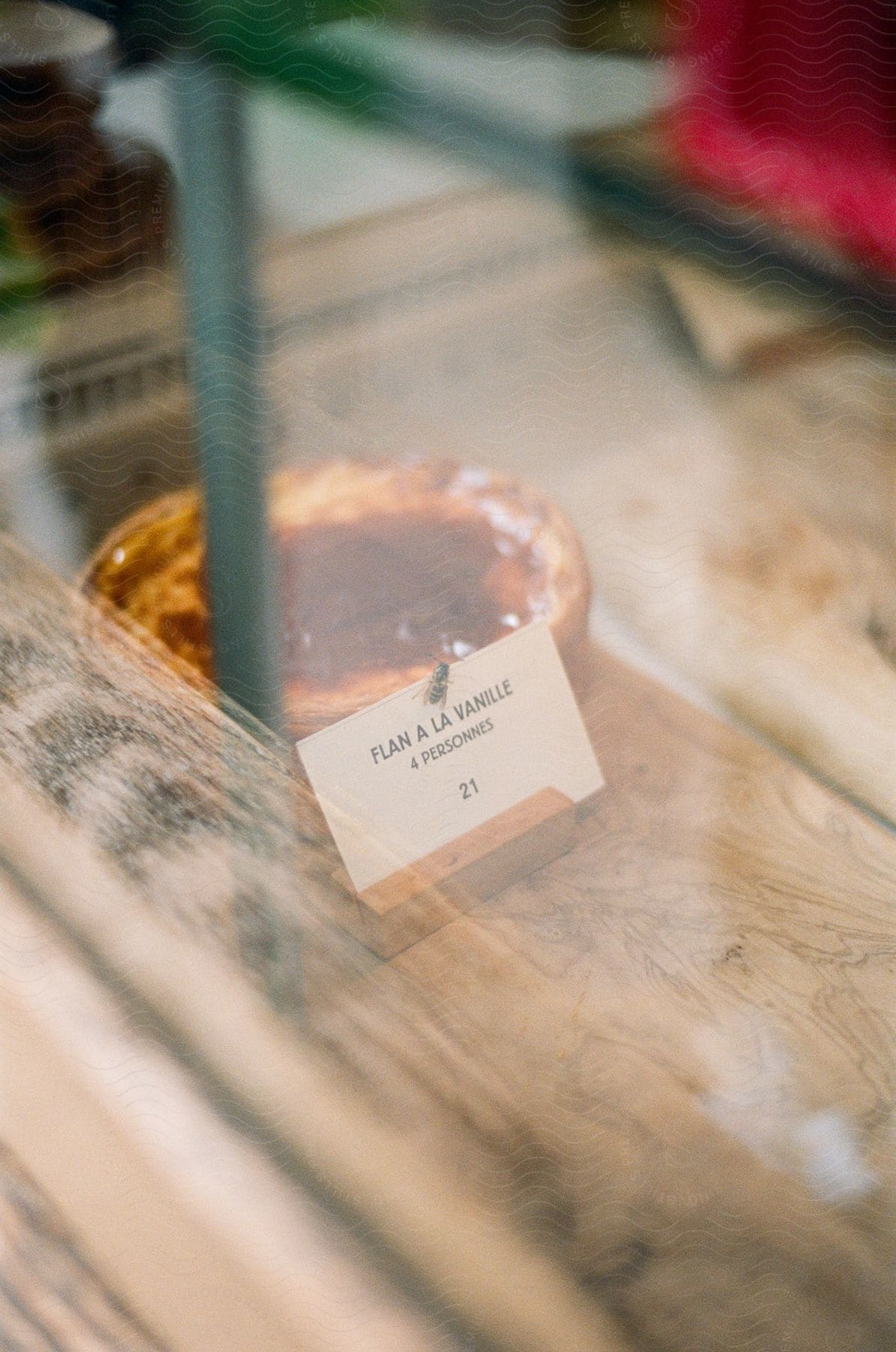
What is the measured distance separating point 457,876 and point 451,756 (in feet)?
0.13

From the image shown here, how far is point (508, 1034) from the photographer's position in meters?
0.37

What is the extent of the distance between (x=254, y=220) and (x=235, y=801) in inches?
13.5

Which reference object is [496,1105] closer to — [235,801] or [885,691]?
[235,801]

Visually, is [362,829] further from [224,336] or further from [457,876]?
[224,336]

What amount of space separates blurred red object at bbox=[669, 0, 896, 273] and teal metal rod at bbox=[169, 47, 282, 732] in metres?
0.47

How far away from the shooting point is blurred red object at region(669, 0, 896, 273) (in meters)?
0.88

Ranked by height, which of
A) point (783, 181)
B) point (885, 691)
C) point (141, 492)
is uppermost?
point (141, 492)

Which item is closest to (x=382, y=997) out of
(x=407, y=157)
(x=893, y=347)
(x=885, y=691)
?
(x=885, y=691)

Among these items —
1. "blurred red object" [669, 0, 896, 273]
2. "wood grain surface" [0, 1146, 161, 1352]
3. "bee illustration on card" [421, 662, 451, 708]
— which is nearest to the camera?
"wood grain surface" [0, 1146, 161, 1352]

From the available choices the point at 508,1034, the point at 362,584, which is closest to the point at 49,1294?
the point at 508,1034

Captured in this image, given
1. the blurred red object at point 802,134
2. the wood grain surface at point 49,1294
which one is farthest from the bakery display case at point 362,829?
the blurred red object at point 802,134

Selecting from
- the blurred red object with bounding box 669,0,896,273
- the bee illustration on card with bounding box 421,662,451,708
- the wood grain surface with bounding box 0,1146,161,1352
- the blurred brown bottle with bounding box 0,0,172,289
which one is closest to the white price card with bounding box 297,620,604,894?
the bee illustration on card with bounding box 421,662,451,708

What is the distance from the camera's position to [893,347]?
887 mm

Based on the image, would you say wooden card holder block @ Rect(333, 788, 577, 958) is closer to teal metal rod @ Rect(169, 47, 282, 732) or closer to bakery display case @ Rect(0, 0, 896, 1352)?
bakery display case @ Rect(0, 0, 896, 1352)
